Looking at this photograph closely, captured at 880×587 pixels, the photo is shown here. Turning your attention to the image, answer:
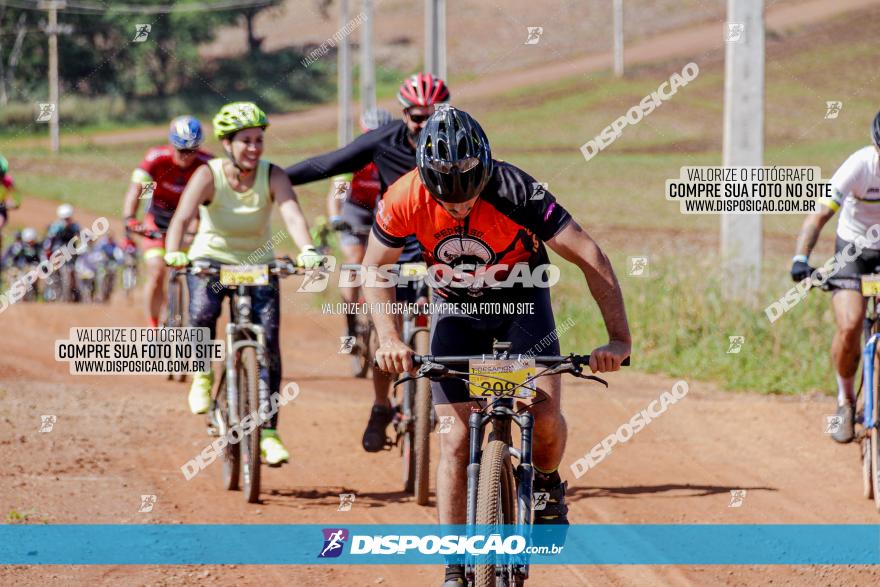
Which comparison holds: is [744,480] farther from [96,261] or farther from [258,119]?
[96,261]

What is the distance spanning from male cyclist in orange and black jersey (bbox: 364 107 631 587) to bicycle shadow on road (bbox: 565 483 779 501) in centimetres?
271

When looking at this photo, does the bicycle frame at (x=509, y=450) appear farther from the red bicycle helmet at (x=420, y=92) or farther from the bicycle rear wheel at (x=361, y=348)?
the bicycle rear wheel at (x=361, y=348)

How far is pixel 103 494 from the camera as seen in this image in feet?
27.5

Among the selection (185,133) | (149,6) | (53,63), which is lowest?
(185,133)

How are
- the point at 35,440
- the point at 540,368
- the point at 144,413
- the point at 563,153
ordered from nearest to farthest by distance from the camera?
the point at 540,368 < the point at 35,440 < the point at 144,413 < the point at 563,153

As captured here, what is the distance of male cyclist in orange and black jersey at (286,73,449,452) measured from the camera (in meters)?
9.01

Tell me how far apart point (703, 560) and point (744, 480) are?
212 centimetres

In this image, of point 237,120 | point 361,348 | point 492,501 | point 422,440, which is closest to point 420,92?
point 237,120

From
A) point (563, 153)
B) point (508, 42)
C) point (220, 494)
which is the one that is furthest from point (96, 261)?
point (508, 42)

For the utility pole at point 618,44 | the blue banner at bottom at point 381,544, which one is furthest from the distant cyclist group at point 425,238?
the utility pole at point 618,44

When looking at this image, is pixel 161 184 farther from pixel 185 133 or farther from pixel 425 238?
pixel 425 238

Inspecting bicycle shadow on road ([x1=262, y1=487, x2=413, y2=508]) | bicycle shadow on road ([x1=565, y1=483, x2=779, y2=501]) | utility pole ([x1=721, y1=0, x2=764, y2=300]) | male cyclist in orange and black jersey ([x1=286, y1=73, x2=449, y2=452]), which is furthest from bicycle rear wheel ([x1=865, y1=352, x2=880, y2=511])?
utility pole ([x1=721, y1=0, x2=764, y2=300])

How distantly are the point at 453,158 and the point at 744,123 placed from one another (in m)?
9.61

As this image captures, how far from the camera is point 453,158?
5312 millimetres
